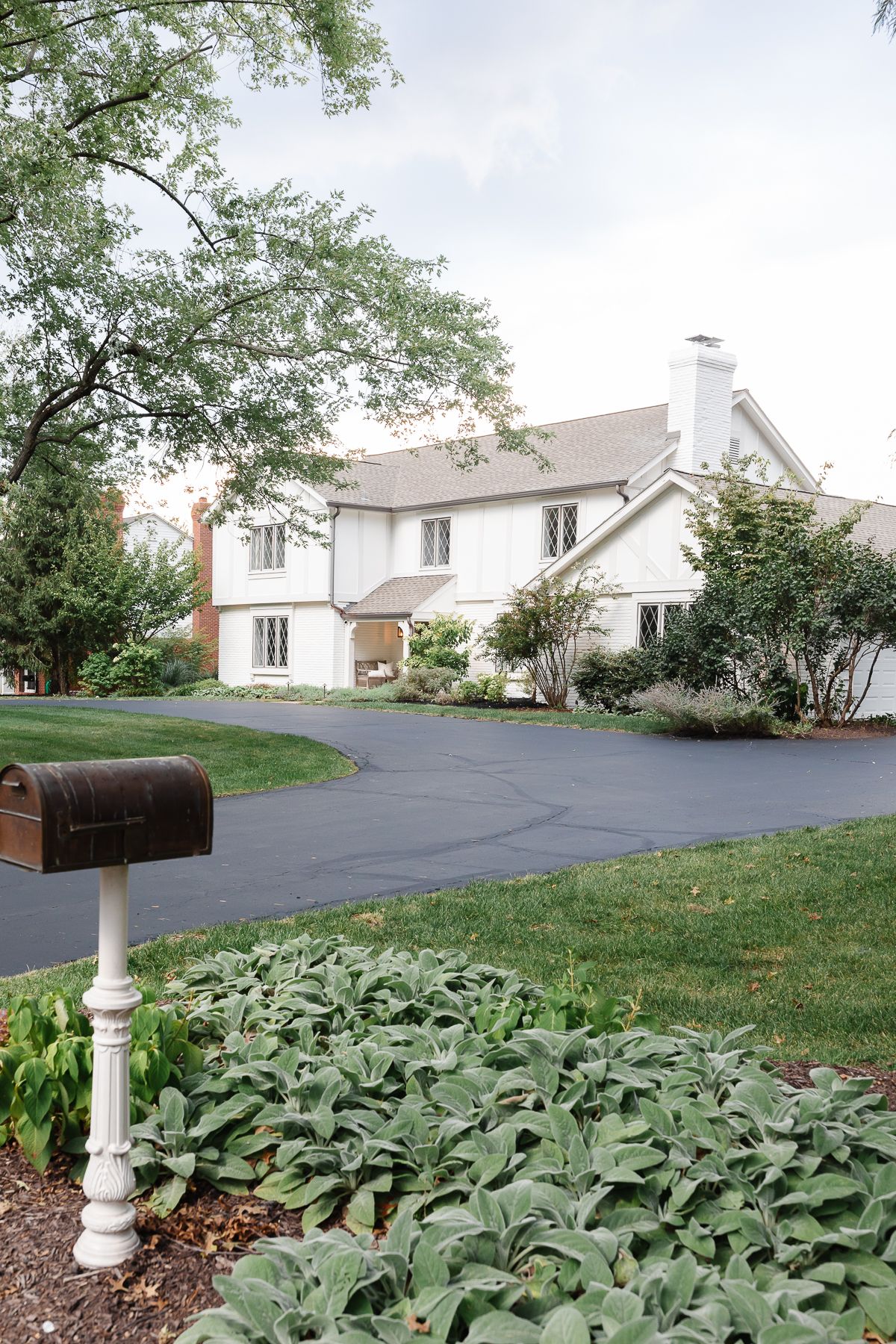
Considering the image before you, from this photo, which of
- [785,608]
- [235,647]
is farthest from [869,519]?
[235,647]

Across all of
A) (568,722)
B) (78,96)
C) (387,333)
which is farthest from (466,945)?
(568,722)

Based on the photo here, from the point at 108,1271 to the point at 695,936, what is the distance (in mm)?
4256

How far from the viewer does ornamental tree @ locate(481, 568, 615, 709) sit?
25.1 m

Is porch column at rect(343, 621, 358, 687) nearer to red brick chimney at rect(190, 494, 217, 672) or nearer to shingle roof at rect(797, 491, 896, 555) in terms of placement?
red brick chimney at rect(190, 494, 217, 672)

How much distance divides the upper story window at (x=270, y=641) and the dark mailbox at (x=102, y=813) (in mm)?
33030

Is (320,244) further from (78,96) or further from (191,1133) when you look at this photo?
(191,1133)

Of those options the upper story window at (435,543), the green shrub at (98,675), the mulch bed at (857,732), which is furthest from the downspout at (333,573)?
the mulch bed at (857,732)

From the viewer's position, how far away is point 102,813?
2492mm

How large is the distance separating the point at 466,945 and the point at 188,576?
30310 mm

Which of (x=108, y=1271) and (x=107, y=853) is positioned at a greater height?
(x=107, y=853)

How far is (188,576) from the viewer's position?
3459 cm

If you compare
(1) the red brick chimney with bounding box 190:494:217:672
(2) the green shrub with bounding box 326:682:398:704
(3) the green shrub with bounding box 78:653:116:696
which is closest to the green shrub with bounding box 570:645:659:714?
(2) the green shrub with bounding box 326:682:398:704

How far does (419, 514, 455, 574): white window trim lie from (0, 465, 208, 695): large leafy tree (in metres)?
7.61

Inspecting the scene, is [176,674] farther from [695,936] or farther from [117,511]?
[695,936]
